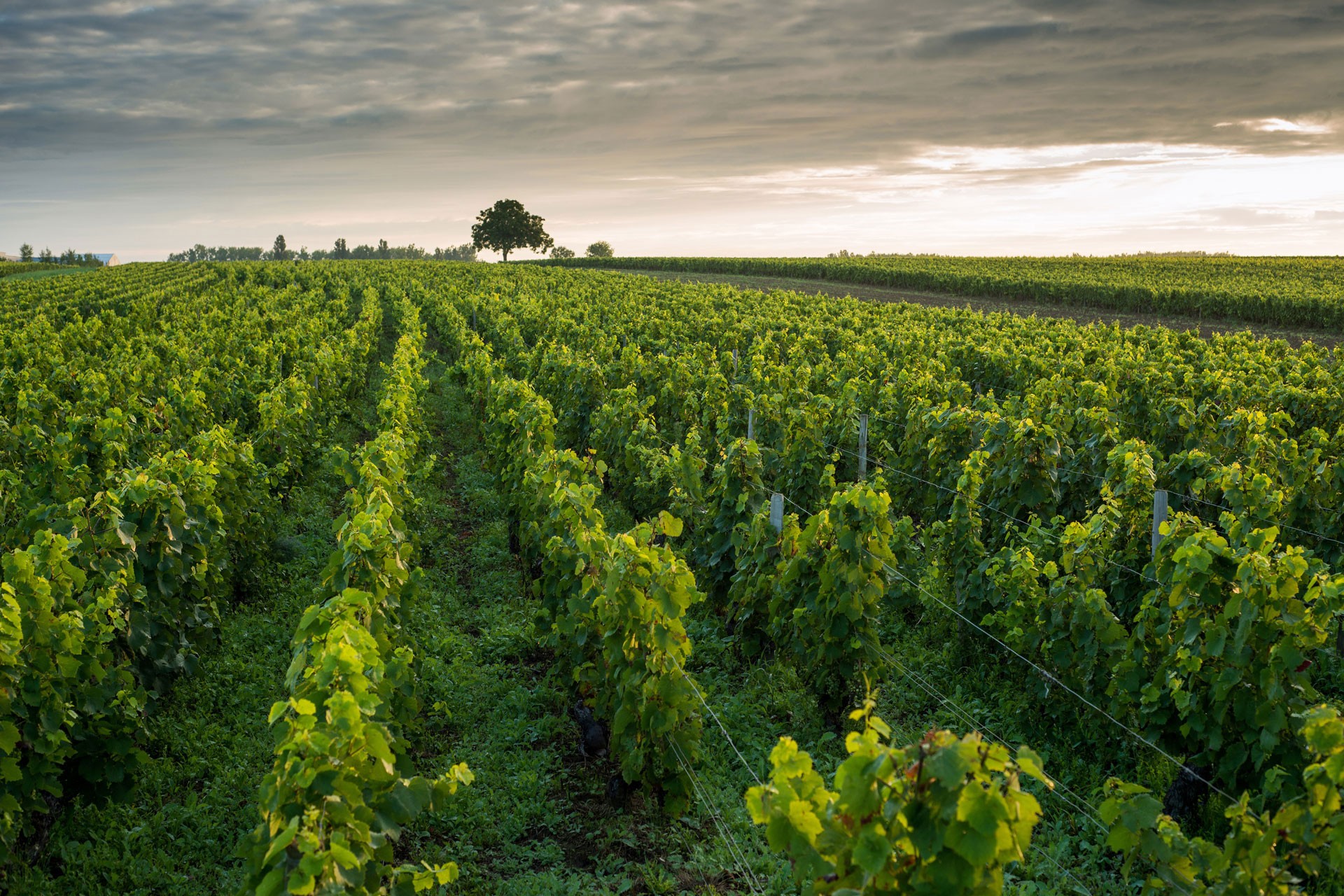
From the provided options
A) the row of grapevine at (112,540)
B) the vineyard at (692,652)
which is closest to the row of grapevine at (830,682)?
the vineyard at (692,652)

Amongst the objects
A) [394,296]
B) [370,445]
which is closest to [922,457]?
[370,445]

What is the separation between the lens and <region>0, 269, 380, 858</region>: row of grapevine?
231 inches

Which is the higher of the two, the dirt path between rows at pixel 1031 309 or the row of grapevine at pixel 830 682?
the dirt path between rows at pixel 1031 309

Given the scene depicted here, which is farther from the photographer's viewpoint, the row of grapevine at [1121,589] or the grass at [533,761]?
the grass at [533,761]

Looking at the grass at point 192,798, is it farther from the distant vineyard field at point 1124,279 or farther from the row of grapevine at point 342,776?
the distant vineyard field at point 1124,279

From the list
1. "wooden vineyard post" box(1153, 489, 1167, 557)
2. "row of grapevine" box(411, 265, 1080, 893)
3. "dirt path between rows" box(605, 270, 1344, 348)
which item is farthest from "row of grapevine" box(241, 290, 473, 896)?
"dirt path between rows" box(605, 270, 1344, 348)

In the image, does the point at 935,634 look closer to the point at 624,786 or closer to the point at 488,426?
the point at 624,786

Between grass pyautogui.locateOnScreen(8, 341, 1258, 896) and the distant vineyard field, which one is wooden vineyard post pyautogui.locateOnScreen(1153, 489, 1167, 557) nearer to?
grass pyautogui.locateOnScreen(8, 341, 1258, 896)

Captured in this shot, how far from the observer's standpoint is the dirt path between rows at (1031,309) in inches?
1363

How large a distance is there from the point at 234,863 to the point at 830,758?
13.6 ft

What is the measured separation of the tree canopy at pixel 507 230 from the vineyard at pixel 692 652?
311 ft

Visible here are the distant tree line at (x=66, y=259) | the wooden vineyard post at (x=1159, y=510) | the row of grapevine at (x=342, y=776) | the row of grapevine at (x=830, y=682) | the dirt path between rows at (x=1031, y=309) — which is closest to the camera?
the row of grapevine at (x=830, y=682)

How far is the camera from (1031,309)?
143 feet

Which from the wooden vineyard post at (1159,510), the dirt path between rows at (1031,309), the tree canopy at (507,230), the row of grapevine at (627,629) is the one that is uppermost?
the tree canopy at (507,230)
